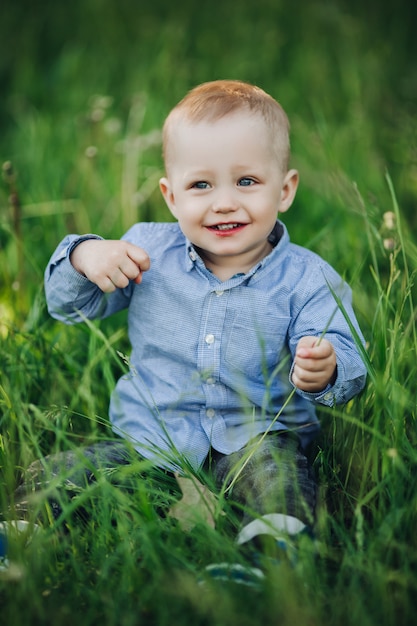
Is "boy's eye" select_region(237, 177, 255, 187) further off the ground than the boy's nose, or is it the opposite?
"boy's eye" select_region(237, 177, 255, 187)

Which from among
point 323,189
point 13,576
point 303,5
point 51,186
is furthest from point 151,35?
point 13,576

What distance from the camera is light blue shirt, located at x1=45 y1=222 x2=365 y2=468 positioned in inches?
75.4

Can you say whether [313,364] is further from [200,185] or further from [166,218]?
[166,218]

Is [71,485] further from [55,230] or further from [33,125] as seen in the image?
[33,125]

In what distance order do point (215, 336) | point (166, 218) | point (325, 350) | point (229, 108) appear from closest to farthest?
point (325, 350), point (229, 108), point (215, 336), point (166, 218)

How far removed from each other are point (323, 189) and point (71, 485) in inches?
66.8

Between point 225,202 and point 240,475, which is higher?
point 225,202

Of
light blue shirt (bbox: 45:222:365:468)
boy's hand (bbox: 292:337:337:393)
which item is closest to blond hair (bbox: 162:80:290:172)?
light blue shirt (bbox: 45:222:365:468)

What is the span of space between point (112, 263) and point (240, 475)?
2.08ft

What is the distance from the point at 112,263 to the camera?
1880 mm

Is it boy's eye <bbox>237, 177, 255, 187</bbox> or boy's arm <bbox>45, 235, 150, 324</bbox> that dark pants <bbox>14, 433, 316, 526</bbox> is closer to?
boy's arm <bbox>45, 235, 150, 324</bbox>

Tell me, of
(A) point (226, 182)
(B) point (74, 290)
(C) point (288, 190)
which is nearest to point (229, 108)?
(A) point (226, 182)

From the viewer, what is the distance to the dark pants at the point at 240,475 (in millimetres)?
1646

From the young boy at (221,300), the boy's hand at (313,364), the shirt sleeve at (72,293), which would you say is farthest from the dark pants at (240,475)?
the shirt sleeve at (72,293)
